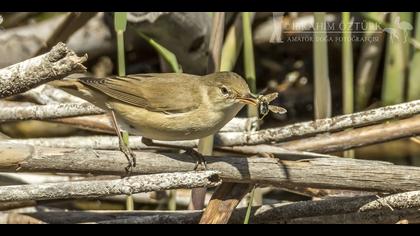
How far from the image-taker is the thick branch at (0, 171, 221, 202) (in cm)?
250

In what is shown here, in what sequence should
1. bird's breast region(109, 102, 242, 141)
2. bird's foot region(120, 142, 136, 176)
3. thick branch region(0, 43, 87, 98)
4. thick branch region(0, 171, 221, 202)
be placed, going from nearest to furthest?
thick branch region(0, 43, 87, 98)
thick branch region(0, 171, 221, 202)
bird's foot region(120, 142, 136, 176)
bird's breast region(109, 102, 242, 141)

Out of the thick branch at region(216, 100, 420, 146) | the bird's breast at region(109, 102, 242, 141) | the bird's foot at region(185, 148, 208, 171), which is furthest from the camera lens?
the bird's breast at region(109, 102, 242, 141)

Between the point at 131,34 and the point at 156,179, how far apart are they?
7.08ft

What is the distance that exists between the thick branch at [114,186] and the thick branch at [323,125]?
680mm

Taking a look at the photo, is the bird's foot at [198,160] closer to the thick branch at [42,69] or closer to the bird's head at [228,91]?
the bird's head at [228,91]

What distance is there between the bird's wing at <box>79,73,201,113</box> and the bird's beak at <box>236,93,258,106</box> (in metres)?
0.23

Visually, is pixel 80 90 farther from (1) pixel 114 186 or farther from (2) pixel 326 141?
(2) pixel 326 141

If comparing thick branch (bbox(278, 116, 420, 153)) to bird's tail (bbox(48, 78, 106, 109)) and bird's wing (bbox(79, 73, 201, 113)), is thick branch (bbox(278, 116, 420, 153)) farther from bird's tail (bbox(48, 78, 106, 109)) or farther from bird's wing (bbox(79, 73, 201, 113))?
bird's tail (bbox(48, 78, 106, 109))

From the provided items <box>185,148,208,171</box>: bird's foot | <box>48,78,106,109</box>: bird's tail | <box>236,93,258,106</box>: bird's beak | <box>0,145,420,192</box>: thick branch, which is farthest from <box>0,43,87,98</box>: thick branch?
<box>236,93,258,106</box>: bird's beak

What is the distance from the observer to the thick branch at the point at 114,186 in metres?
2.50

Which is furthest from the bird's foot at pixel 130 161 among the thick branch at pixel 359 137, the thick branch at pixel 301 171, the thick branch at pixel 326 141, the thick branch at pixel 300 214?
the thick branch at pixel 359 137

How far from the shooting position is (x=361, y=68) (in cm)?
426
